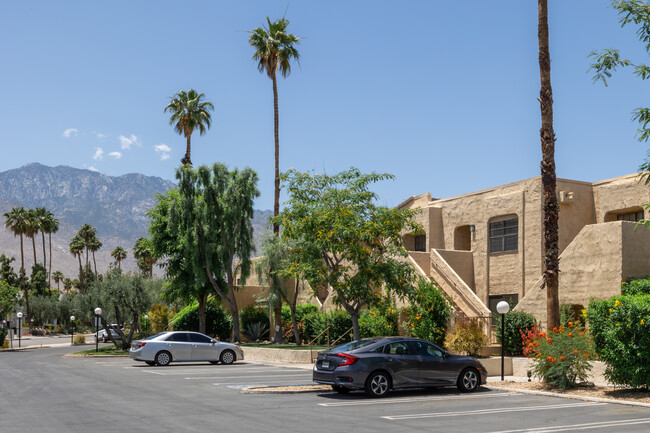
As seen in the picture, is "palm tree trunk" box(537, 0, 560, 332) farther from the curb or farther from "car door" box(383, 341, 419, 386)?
"car door" box(383, 341, 419, 386)

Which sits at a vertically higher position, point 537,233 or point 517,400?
point 537,233

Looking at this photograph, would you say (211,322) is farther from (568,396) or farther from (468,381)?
(568,396)

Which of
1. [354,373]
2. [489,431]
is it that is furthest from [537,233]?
[489,431]

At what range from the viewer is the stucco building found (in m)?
25.1

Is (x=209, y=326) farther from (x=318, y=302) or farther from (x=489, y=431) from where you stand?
(x=489, y=431)

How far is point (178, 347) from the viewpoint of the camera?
28734 mm

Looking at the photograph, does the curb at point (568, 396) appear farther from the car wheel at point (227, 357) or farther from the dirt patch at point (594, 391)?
the car wheel at point (227, 357)

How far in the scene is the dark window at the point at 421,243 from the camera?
3817cm

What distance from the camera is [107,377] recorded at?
2270cm

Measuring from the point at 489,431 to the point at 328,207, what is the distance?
1081 cm

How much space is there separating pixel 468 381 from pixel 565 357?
2.68 m

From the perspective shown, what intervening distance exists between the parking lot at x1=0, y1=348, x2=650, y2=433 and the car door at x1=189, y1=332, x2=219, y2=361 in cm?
812

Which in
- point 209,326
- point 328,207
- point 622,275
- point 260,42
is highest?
point 260,42

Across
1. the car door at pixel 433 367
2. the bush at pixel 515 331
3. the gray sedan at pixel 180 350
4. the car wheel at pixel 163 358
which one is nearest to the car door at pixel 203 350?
the gray sedan at pixel 180 350
